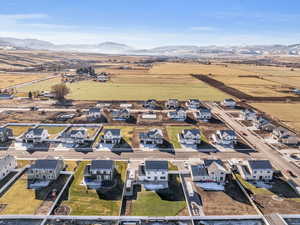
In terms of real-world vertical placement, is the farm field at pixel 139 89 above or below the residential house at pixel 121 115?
above

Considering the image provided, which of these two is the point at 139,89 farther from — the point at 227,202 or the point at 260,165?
the point at 227,202

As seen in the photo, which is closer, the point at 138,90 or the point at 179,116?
the point at 179,116

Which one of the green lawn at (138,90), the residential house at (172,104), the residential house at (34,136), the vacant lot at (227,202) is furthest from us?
the green lawn at (138,90)

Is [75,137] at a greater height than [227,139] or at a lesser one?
greater

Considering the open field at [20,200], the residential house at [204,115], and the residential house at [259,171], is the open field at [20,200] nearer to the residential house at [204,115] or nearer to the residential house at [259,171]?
the residential house at [259,171]

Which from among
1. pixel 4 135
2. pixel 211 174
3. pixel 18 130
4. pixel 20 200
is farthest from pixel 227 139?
pixel 18 130

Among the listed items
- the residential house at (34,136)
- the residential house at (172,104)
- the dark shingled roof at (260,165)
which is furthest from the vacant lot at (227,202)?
the residential house at (172,104)

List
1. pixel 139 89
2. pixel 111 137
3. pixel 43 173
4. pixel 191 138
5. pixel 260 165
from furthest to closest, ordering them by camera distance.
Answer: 1. pixel 139 89
2. pixel 191 138
3. pixel 111 137
4. pixel 260 165
5. pixel 43 173

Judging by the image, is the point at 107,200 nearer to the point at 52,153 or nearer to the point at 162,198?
the point at 162,198
